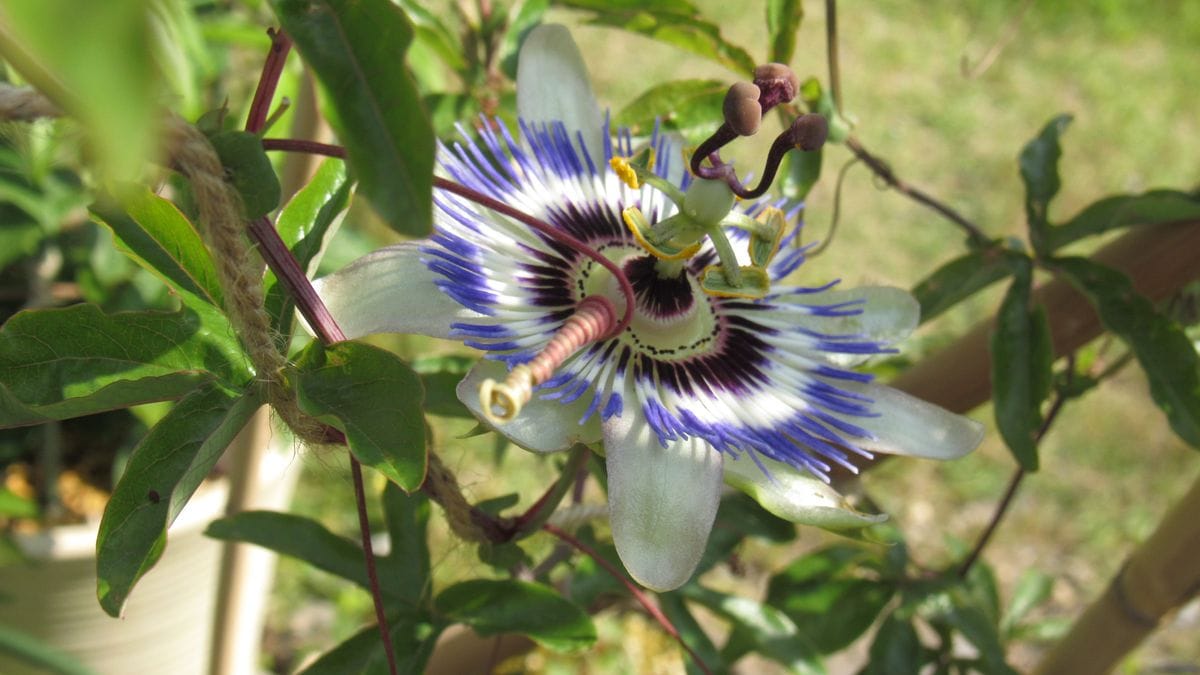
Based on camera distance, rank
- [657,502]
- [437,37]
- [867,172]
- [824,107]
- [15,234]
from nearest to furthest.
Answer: [657,502], [824,107], [437,37], [15,234], [867,172]

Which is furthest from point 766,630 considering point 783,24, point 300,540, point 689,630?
point 783,24

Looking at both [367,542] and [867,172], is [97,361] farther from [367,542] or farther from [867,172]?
[867,172]

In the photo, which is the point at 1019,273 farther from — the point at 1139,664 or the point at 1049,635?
the point at 1139,664

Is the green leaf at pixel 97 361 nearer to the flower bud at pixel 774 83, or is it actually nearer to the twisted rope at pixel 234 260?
the twisted rope at pixel 234 260

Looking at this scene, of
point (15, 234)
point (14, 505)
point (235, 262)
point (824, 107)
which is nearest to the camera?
point (235, 262)

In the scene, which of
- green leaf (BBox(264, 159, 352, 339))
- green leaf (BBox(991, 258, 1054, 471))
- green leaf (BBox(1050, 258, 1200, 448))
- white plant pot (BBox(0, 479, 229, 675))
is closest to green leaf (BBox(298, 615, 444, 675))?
green leaf (BBox(264, 159, 352, 339))

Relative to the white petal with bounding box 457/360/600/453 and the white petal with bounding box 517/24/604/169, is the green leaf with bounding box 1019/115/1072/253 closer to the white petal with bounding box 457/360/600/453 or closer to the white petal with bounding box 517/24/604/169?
the white petal with bounding box 517/24/604/169
